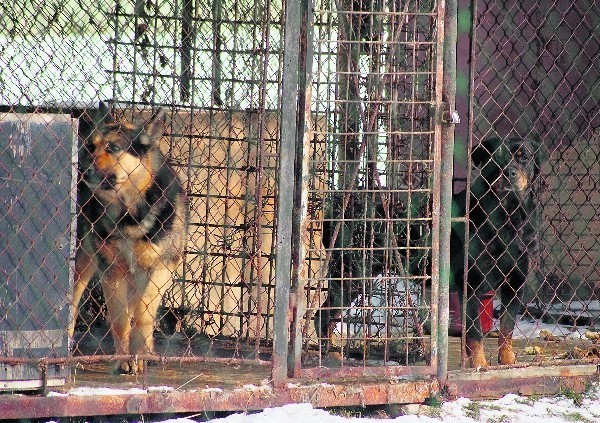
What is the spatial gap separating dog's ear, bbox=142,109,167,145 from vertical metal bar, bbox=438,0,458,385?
2.01 metres

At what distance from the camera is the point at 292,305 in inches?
214

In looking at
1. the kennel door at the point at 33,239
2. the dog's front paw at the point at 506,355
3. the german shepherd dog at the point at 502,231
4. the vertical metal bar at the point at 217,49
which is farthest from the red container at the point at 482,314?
the kennel door at the point at 33,239

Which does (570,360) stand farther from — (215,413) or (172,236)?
(172,236)

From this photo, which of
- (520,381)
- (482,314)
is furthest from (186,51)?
(520,381)

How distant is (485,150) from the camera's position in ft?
21.8

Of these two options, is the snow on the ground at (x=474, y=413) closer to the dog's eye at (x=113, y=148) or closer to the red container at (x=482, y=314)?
the red container at (x=482, y=314)

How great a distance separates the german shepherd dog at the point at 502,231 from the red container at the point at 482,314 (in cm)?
14

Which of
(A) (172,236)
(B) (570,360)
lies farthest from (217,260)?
(B) (570,360)

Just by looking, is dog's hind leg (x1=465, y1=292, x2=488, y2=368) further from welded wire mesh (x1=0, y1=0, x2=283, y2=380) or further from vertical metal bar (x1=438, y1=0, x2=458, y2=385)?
welded wire mesh (x1=0, y1=0, x2=283, y2=380)

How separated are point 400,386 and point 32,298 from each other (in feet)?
7.37

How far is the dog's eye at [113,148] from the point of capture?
632 centimetres

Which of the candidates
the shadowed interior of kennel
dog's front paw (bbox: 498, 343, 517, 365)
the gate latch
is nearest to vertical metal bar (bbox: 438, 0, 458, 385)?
the gate latch

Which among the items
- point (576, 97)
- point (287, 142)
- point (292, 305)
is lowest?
point (292, 305)

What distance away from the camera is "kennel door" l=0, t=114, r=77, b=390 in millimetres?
5098
